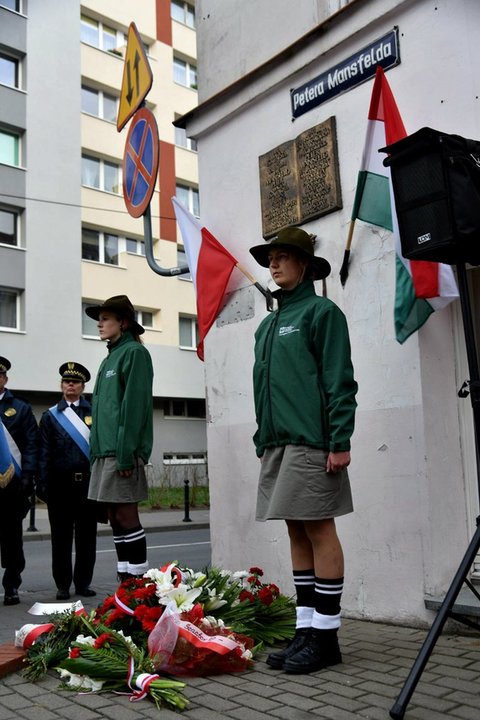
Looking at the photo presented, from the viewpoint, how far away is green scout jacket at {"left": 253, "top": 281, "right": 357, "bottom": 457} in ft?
13.1

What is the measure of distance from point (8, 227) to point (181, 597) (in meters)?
22.9

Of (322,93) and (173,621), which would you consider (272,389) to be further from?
(322,93)

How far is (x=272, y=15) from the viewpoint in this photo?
21.5 ft

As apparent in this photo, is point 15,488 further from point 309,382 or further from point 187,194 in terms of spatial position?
point 187,194

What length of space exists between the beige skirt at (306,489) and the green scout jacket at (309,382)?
8 cm

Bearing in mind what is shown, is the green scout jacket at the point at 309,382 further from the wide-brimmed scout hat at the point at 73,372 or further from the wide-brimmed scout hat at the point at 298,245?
the wide-brimmed scout hat at the point at 73,372

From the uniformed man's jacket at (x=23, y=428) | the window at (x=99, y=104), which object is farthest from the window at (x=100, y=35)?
the uniformed man's jacket at (x=23, y=428)

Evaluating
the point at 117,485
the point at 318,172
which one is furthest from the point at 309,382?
the point at 318,172

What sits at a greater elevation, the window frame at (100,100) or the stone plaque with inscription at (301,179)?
the window frame at (100,100)

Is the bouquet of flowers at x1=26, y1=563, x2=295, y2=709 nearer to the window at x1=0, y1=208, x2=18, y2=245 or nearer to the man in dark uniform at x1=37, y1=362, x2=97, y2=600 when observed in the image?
the man in dark uniform at x1=37, y1=362, x2=97, y2=600

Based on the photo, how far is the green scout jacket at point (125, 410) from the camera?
5.34 meters

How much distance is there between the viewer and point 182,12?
107 ft

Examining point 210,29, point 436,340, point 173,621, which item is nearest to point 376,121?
point 436,340

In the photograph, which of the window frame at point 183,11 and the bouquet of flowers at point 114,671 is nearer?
the bouquet of flowers at point 114,671
